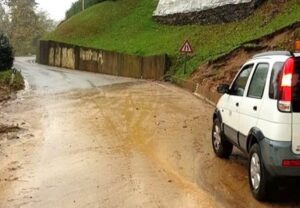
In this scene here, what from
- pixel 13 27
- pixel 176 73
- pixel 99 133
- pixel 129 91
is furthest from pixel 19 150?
pixel 13 27

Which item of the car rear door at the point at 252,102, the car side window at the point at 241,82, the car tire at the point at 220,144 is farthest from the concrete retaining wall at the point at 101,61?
the car rear door at the point at 252,102

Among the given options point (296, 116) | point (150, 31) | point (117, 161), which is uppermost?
point (150, 31)

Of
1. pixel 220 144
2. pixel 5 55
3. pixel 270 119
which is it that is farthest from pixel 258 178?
pixel 5 55

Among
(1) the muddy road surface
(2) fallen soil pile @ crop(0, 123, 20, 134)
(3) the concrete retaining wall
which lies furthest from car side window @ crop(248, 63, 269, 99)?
(3) the concrete retaining wall

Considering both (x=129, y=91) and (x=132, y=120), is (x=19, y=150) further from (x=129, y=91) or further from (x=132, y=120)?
(x=129, y=91)

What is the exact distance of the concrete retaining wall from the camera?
30562mm

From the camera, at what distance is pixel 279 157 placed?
19.6ft

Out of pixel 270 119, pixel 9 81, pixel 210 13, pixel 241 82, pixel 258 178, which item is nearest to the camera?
pixel 270 119

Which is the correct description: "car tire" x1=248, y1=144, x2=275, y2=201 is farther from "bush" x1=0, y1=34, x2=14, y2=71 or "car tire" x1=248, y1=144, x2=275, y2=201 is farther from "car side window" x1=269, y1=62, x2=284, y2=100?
"bush" x1=0, y1=34, x2=14, y2=71

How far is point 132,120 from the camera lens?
538 inches

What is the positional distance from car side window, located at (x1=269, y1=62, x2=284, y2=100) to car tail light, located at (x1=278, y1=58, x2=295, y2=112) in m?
0.09

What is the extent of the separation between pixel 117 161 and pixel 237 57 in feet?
42.4

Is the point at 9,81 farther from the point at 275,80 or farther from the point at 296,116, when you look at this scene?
the point at 296,116

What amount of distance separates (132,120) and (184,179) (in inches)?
239
